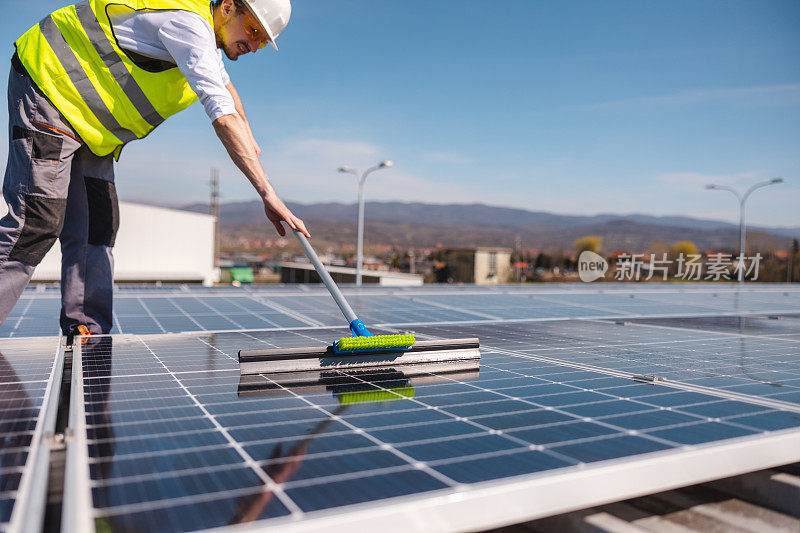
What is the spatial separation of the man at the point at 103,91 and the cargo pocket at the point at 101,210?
13 centimetres

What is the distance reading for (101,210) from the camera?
4.40 metres

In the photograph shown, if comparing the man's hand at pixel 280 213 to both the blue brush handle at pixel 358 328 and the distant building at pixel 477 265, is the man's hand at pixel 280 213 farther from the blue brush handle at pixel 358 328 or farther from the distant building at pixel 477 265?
the distant building at pixel 477 265

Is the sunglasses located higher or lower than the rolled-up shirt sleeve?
higher

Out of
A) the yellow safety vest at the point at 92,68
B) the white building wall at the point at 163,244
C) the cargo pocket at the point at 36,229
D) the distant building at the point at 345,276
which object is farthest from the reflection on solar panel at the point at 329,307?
the white building wall at the point at 163,244

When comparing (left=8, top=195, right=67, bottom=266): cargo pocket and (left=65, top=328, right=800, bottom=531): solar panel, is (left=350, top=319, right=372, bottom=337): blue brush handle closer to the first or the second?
(left=65, top=328, right=800, bottom=531): solar panel

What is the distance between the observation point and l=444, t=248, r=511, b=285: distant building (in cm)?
7541

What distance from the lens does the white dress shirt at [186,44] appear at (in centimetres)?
359

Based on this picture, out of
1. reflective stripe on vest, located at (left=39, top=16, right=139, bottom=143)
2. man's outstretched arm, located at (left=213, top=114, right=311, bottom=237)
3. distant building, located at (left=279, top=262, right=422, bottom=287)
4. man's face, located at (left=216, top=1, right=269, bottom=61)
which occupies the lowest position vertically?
distant building, located at (left=279, top=262, right=422, bottom=287)

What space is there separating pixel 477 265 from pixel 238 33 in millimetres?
71849

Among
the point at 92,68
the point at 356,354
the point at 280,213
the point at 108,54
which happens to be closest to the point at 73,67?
the point at 92,68

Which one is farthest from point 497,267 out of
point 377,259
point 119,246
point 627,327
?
point 627,327

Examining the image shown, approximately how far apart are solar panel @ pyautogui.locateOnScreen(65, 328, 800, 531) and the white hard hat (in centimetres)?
199

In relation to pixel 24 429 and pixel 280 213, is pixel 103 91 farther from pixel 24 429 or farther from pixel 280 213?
pixel 24 429

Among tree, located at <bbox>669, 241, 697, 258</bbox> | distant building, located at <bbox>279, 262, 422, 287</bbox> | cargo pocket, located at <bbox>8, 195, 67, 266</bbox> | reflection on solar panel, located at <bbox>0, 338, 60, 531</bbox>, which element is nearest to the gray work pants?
cargo pocket, located at <bbox>8, 195, 67, 266</bbox>
